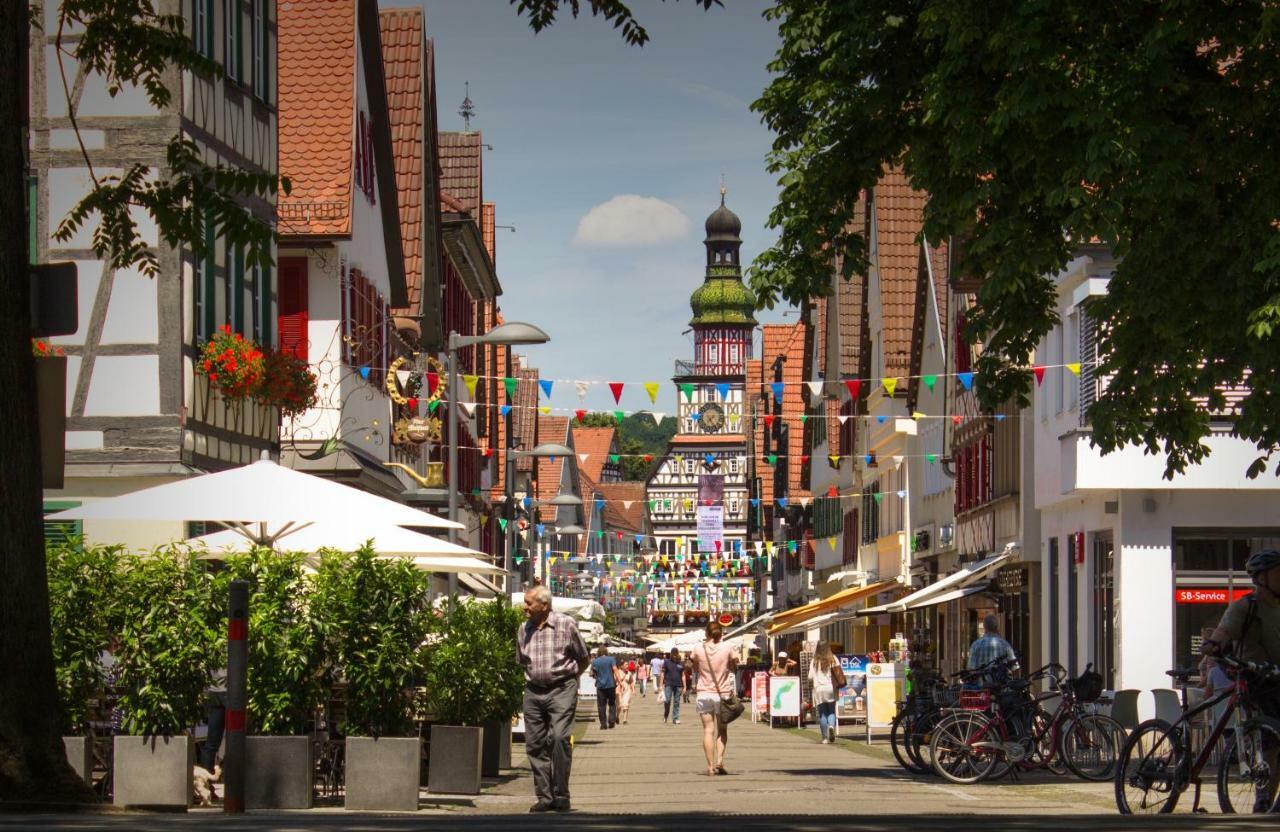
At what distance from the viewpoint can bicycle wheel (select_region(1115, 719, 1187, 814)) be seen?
13.0 m

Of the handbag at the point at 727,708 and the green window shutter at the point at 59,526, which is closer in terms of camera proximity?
the green window shutter at the point at 59,526

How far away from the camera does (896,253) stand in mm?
53219

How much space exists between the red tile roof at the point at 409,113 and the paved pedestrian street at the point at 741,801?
1006 cm

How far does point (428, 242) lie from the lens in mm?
42812

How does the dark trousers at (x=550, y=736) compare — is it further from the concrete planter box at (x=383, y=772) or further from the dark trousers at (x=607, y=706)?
the dark trousers at (x=607, y=706)

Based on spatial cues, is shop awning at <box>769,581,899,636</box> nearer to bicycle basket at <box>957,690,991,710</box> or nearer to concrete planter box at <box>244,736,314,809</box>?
bicycle basket at <box>957,690,991,710</box>

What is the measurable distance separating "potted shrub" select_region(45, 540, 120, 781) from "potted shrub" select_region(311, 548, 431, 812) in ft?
4.57

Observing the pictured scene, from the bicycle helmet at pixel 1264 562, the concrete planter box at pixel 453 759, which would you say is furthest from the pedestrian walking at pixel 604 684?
the bicycle helmet at pixel 1264 562

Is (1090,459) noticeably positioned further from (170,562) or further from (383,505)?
(170,562)

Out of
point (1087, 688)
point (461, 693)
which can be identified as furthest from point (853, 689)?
point (461, 693)

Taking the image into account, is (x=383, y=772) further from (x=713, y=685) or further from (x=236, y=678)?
(x=713, y=685)

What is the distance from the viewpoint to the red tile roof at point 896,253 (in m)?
52.1

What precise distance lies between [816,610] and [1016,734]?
75.3 ft

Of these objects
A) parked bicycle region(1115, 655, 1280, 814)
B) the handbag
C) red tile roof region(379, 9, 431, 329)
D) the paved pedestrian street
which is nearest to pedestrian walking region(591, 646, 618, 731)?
the paved pedestrian street
